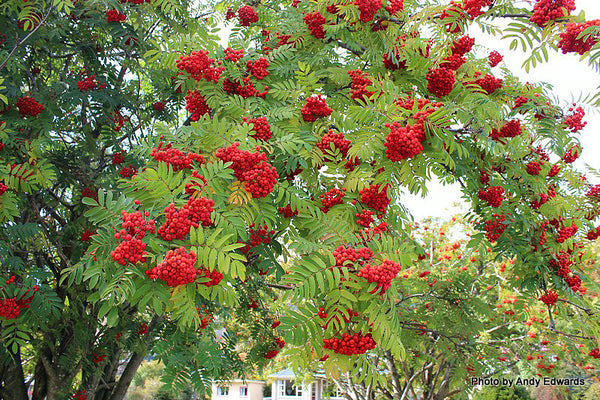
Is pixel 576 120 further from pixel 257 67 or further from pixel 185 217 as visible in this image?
pixel 185 217

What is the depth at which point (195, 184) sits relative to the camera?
2.91 metres

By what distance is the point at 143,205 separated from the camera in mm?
2990

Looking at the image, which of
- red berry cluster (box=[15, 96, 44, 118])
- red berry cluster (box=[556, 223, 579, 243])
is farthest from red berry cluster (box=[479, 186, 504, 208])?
red berry cluster (box=[15, 96, 44, 118])

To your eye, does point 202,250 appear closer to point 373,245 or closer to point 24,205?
point 373,245

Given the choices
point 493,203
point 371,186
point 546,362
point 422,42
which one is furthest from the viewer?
point 546,362

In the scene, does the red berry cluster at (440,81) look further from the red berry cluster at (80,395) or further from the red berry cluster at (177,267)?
the red berry cluster at (80,395)

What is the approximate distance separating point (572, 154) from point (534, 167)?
0.54 metres

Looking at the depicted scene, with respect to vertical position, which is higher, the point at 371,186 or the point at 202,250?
the point at 371,186

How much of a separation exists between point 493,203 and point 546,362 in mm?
8078

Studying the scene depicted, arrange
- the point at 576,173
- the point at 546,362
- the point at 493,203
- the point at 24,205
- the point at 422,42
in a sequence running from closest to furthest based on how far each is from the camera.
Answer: the point at 422,42, the point at 493,203, the point at 24,205, the point at 576,173, the point at 546,362

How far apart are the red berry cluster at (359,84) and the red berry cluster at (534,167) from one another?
2309 millimetres

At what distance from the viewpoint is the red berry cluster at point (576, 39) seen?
351 cm

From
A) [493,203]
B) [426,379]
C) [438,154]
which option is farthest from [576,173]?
[426,379]

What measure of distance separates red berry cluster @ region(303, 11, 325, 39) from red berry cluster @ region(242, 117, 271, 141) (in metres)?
1.64
